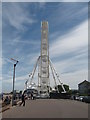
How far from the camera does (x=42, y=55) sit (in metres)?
97.2

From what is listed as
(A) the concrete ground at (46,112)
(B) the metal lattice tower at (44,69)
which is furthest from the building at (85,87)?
(A) the concrete ground at (46,112)

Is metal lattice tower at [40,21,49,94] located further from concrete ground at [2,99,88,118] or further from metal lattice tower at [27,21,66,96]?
concrete ground at [2,99,88,118]

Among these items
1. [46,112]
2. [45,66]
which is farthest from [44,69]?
[46,112]

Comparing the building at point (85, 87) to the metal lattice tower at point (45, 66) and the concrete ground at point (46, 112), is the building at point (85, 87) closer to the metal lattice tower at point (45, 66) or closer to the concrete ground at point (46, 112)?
the metal lattice tower at point (45, 66)

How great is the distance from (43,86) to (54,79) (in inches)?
220

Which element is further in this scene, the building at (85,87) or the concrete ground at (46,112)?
the building at (85,87)

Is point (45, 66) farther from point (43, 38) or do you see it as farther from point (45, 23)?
point (45, 23)

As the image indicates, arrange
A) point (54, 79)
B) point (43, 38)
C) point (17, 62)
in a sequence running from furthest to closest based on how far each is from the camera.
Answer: point (43, 38) < point (54, 79) < point (17, 62)

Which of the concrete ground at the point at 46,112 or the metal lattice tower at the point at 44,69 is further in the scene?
the metal lattice tower at the point at 44,69

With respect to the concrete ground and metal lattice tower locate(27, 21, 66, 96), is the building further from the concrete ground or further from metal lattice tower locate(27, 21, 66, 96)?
the concrete ground

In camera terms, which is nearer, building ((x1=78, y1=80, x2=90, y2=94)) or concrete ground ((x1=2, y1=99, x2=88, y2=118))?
concrete ground ((x1=2, y1=99, x2=88, y2=118))

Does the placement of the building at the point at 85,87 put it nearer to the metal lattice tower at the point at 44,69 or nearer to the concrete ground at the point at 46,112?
the metal lattice tower at the point at 44,69

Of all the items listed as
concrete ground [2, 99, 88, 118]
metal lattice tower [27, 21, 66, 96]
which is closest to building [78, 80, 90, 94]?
metal lattice tower [27, 21, 66, 96]

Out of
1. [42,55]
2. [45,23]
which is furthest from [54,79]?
[45,23]
